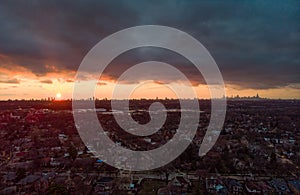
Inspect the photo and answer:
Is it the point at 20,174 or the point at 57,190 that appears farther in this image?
the point at 20,174

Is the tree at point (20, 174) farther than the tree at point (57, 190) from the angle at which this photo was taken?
Yes

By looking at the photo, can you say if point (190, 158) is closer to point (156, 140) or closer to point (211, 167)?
point (211, 167)

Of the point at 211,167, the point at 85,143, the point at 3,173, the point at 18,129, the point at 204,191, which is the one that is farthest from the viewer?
the point at 18,129

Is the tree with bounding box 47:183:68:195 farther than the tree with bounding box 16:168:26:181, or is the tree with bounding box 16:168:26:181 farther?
the tree with bounding box 16:168:26:181

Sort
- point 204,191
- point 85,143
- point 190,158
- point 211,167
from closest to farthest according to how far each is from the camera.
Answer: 1. point 204,191
2. point 211,167
3. point 190,158
4. point 85,143

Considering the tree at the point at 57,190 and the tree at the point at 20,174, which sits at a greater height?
the tree at the point at 57,190

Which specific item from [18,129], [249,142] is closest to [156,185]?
[249,142]

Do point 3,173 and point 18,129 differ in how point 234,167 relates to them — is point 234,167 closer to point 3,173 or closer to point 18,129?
point 3,173

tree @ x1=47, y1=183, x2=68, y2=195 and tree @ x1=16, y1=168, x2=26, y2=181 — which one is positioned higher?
tree @ x1=47, y1=183, x2=68, y2=195

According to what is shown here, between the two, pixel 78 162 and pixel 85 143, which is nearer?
pixel 78 162

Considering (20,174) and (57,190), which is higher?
(57,190)
